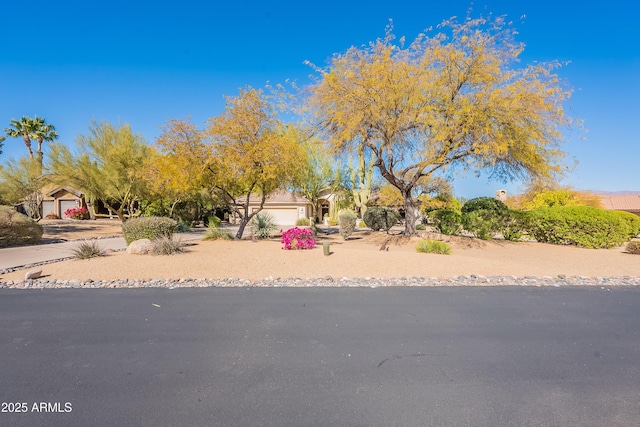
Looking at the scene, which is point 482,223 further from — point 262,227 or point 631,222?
point 262,227

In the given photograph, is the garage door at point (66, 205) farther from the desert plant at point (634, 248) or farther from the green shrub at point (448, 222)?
the desert plant at point (634, 248)

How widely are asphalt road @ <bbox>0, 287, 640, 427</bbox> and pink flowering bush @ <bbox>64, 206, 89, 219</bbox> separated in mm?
35926

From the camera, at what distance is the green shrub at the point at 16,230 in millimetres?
14703

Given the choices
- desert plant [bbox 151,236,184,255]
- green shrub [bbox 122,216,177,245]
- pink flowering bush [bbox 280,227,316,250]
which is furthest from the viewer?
green shrub [bbox 122,216,177,245]

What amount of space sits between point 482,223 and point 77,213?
125 feet

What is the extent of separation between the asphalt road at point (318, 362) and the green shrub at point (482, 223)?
10.4 m

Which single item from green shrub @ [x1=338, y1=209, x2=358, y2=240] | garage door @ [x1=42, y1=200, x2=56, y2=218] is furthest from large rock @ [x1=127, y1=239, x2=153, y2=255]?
garage door @ [x1=42, y1=200, x2=56, y2=218]

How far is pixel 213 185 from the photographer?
1653cm

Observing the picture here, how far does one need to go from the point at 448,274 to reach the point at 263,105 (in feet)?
35.6

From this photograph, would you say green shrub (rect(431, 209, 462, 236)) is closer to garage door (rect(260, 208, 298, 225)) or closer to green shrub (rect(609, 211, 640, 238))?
green shrub (rect(609, 211, 640, 238))

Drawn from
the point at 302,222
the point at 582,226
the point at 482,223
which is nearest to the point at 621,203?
the point at 582,226

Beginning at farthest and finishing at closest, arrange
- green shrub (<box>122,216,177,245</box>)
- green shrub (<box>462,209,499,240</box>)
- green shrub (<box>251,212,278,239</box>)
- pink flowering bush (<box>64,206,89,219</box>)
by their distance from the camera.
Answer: pink flowering bush (<box>64,206,89,219</box>) < green shrub (<box>251,212,278,239</box>) < green shrub (<box>462,209,499,240</box>) < green shrub (<box>122,216,177,245</box>)

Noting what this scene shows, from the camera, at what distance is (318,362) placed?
398 centimetres

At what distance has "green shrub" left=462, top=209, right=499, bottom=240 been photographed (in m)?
16.7
